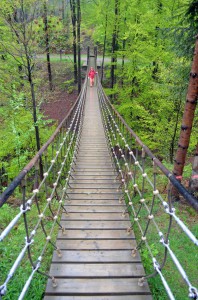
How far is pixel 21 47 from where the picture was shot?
6.55 meters

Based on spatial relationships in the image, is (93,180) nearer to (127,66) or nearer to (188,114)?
(188,114)

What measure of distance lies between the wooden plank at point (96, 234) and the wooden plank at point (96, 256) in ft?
0.77

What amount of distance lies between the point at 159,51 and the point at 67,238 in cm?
923

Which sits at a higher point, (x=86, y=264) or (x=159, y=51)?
(x=159, y=51)

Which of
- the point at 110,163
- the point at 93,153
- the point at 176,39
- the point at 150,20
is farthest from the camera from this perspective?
the point at 150,20

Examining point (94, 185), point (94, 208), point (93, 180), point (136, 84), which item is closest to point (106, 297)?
point (94, 208)

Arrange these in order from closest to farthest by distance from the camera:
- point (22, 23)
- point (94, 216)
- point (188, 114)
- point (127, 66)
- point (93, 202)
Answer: point (94, 216)
point (93, 202)
point (188, 114)
point (22, 23)
point (127, 66)

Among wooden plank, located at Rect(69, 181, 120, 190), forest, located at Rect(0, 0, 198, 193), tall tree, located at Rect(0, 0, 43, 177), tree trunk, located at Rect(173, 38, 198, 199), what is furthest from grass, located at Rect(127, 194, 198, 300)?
tall tree, located at Rect(0, 0, 43, 177)

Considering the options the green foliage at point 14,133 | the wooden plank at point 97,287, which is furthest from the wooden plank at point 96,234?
the green foliage at point 14,133

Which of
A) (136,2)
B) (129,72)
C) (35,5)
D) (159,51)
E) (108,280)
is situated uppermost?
(136,2)

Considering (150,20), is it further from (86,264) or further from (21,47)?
(86,264)

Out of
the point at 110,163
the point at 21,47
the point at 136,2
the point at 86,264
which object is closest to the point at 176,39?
the point at 110,163

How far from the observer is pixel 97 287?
2.25 m

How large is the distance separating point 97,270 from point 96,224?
80 cm
